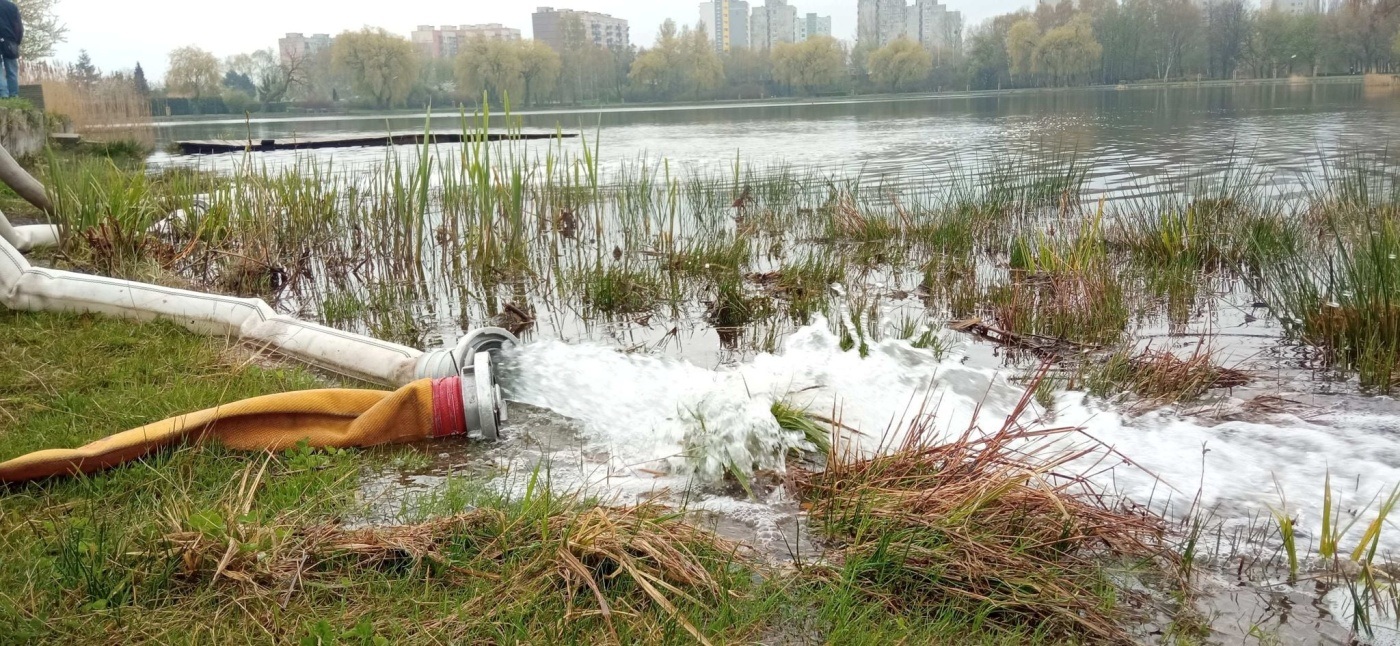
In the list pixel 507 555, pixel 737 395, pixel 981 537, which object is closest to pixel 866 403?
pixel 737 395

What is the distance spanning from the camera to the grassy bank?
192 cm

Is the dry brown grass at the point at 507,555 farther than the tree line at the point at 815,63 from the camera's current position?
No

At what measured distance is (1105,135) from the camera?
67.6 ft

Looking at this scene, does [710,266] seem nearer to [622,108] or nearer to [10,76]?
[10,76]

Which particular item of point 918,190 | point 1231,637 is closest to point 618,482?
point 1231,637

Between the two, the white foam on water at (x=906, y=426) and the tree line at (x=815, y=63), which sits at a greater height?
the tree line at (x=815, y=63)

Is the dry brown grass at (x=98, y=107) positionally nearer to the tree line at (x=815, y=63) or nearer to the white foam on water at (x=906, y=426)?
the white foam on water at (x=906, y=426)

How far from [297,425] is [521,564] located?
51.3 inches

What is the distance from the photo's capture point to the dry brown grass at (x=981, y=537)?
2131 millimetres

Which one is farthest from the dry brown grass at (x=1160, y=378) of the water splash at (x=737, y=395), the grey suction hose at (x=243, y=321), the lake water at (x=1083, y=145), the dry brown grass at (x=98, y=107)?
the dry brown grass at (x=98, y=107)

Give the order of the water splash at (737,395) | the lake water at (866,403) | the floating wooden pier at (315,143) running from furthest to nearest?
1. the floating wooden pier at (315,143)
2. the water splash at (737,395)
3. the lake water at (866,403)

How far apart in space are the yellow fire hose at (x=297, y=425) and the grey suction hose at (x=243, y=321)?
295 millimetres

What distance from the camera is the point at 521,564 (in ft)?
6.95

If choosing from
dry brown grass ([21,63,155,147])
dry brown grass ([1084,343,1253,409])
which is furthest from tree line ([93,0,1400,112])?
dry brown grass ([1084,343,1253,409])
